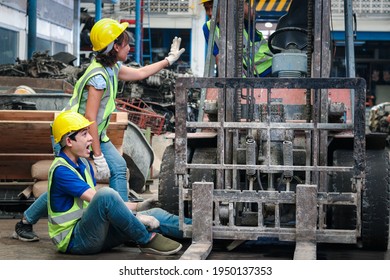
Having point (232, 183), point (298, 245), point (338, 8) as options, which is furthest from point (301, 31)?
point (338, 8)

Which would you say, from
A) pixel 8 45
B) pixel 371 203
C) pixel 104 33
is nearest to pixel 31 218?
pixel 104 33

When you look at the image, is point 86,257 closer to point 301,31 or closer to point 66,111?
point 66,111

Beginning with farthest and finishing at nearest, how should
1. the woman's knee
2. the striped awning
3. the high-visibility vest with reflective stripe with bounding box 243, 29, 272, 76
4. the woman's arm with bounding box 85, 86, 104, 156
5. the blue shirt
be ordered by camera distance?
the striped awning
the high-visibility vest with reflective stripe with bounding box 243, 29, 272, 76
the woman's arm with bounding box 85, 86, 104, 156
the blue shirt
the woman's knee

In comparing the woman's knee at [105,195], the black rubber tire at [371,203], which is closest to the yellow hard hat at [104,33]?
the woman's knee at [105,195]

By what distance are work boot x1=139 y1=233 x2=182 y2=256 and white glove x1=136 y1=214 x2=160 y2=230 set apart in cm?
8

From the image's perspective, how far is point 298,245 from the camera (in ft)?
21.4

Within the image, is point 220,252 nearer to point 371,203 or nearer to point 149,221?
point 149,221

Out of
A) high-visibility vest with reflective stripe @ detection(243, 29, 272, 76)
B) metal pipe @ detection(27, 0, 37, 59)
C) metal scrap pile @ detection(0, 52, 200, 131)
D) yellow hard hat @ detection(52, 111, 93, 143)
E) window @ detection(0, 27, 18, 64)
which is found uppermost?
metal pipe @ detection(27, 0, 37, 59)

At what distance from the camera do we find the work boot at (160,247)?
21.7 ft

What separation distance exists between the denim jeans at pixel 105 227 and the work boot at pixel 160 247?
5 cm

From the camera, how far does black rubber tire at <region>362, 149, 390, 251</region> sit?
6.91m

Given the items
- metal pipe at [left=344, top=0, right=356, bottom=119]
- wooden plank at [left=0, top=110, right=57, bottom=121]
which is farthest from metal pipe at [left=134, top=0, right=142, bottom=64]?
metal pipe at [left=344, top=0, right=356, bottom=119]

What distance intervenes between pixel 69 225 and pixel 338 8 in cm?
2933

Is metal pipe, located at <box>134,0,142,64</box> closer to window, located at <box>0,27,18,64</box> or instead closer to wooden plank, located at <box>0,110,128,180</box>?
window, located at <box>0,27,18,64</box>
